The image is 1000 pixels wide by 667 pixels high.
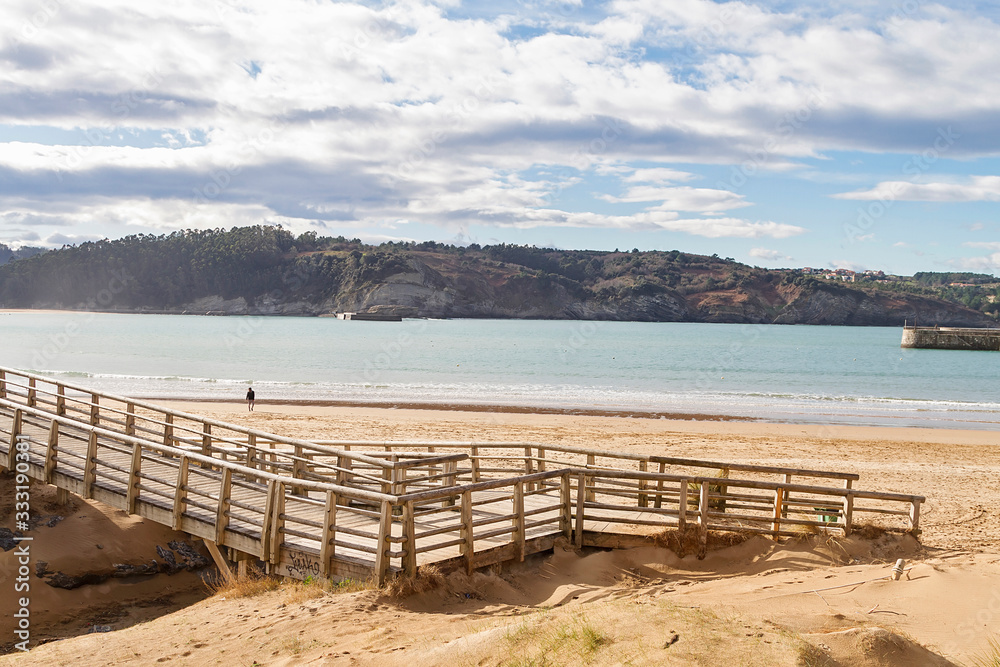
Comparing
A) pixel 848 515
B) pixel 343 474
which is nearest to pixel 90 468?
pixel 343 474

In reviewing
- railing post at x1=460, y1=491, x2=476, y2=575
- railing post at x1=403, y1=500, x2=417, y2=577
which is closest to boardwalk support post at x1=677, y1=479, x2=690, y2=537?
railing post at x1=460, y1=491, x2=476, y2=575

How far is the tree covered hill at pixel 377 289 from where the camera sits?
563 ft

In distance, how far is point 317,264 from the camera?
175 meters

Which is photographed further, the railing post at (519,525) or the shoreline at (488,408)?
the shoreline at (488,408)

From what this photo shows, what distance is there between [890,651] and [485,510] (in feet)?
19.1

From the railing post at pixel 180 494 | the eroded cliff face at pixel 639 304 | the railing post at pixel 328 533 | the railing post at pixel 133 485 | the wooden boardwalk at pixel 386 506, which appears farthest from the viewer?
the eroded cliff face at pixel 639 304

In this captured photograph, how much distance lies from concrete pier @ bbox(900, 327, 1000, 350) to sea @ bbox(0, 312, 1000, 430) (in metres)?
17.1

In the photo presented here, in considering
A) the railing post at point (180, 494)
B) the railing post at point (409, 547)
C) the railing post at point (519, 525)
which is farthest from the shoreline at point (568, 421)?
the railing post at point (409, 547)

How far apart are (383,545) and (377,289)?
15958 cm

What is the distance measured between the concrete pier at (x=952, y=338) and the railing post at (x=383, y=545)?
104 m

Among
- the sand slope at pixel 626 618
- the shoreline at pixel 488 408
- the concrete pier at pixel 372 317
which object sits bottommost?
the shoreline at pixel 488 408

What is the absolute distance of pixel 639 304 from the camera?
18212 centimetres

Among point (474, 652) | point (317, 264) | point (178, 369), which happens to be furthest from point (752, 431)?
point (317, 264)

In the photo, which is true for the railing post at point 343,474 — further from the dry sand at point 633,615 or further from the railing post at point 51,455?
the railing post at point 51,455
